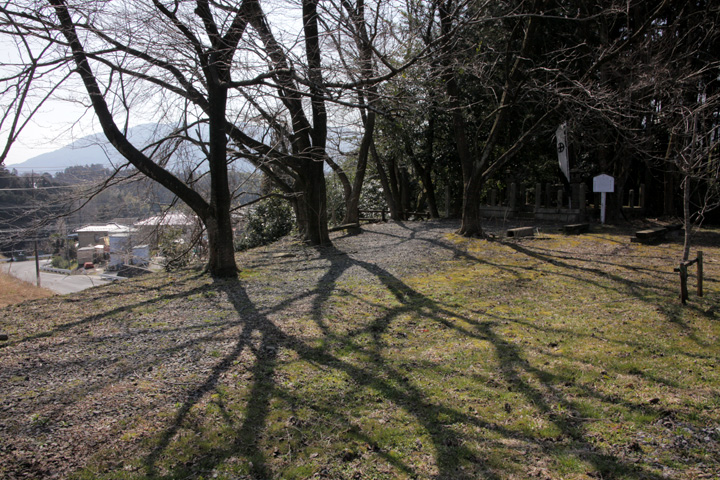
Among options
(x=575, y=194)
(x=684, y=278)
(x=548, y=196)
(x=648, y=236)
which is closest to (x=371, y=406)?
(x=684, y=278)

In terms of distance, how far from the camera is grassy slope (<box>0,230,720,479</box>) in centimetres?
290

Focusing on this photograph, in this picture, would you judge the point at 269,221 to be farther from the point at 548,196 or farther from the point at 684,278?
the point at 684,278

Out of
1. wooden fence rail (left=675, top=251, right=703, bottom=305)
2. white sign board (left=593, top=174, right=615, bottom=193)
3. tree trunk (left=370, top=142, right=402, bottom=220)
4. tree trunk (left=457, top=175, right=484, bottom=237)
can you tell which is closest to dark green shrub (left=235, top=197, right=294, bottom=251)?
tree trunk (left=370, top=142, right=402, bottom=220)

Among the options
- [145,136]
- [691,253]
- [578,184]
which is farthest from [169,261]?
[578,184]

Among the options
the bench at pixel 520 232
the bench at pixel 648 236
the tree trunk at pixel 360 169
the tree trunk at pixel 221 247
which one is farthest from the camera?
the tree trunk at pixel 360 169

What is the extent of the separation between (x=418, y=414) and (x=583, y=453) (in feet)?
3.69

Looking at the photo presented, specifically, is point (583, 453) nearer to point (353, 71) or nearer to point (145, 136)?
point (353, 71)

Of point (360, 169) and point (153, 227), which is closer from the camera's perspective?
point (153, 227)

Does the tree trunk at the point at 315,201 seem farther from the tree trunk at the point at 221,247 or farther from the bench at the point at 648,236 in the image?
the bench at the point at 648,236

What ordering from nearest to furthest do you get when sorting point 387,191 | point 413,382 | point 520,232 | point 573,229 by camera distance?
point 413,382 → point 520,232 → point 573,229 → point 387,191

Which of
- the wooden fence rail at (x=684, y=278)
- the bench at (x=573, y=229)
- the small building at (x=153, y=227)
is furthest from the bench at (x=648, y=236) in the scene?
the small building at (x=153, y=227)

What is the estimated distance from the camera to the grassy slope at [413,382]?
290 cm

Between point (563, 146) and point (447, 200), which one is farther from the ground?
point (563, 146)

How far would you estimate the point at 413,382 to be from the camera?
4062mm
